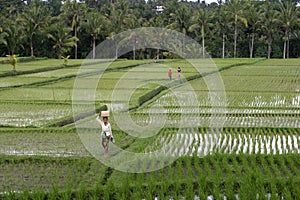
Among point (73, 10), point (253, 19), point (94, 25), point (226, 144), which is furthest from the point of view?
point (253, 19)

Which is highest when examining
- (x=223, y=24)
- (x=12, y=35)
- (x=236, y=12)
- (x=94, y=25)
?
(x=236, y=12)

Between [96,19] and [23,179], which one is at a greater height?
[96,19]

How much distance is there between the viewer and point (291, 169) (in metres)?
6.20

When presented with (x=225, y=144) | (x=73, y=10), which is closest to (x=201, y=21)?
(x=73, y=10)

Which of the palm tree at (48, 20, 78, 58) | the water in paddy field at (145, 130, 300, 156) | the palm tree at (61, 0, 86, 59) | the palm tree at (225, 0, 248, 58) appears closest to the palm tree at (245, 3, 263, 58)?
the palm tree at (225, 0, 248, 58)

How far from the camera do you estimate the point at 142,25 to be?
114ft

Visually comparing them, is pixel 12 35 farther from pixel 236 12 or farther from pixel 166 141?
pixel 166 141

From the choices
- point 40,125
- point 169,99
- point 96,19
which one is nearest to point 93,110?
point 40,125

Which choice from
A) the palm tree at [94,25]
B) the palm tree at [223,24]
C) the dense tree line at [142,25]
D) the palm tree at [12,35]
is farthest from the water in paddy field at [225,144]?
the palm tree at [223,24]

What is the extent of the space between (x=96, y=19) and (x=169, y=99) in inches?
717

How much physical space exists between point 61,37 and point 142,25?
289 inches

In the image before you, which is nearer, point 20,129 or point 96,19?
point 20,129

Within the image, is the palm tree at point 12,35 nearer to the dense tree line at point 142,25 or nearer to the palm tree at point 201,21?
the dense tree line at point 142,25

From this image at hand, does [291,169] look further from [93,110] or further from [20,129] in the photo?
[93,110]
